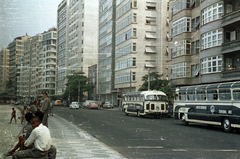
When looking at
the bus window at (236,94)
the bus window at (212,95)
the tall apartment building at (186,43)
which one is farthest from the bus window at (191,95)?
the tall apartment building at (186,43)

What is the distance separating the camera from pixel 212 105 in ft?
65.1

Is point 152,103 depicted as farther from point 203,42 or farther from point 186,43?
point 186,43

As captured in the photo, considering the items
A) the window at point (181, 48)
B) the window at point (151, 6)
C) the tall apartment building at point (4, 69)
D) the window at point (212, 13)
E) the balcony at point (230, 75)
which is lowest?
the tall apartment building at point (4, 69)

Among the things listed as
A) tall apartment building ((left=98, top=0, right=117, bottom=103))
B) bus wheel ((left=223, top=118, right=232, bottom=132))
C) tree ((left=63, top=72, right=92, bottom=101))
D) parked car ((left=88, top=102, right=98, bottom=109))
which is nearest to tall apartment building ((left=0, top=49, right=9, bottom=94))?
bus wheel ((left=223, top=118, right=232, bottom=132))

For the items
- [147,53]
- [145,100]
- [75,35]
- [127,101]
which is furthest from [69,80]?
[145,100]

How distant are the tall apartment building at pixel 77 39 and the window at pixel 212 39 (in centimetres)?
4763

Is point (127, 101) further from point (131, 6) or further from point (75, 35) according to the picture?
point (75, 35)

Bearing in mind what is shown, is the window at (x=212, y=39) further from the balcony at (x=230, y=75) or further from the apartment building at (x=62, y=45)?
the apartment building at (x=62, y=45)

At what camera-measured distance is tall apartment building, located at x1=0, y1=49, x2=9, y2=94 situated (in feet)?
30.5

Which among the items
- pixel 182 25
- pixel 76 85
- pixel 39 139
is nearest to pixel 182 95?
pixel 182 25

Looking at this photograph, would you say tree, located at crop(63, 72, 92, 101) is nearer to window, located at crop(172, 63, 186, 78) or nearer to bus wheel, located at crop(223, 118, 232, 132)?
window, located at crop(172, 63, 186, 78)

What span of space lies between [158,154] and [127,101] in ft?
92.1

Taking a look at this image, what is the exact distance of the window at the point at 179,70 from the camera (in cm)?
3962

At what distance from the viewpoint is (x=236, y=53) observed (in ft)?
102
